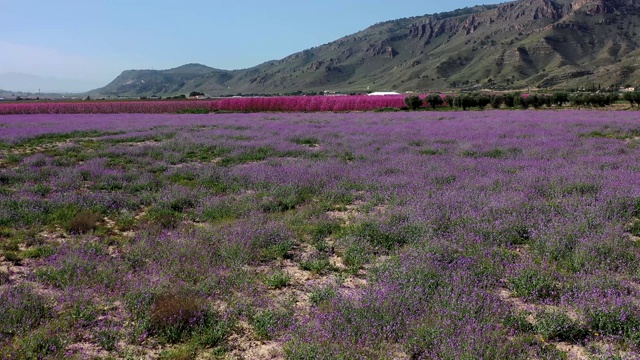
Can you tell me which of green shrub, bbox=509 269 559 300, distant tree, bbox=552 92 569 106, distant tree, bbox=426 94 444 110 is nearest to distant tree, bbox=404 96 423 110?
distant tree, bbox=426 94 444 110

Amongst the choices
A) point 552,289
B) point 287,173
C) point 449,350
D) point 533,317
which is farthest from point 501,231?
point 287,173

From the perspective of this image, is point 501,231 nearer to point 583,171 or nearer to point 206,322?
point 206,322

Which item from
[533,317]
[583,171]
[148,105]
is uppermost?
[148,105]

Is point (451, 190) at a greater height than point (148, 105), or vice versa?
point (148, 105)

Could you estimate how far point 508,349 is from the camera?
4.27 metres

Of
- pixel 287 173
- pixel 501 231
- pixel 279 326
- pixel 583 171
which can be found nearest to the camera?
pixel 279 326

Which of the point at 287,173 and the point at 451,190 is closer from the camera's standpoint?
the point at 451,190

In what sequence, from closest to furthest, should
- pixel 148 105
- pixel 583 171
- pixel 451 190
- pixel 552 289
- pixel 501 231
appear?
pixel 552 289, pixel 501 231, pixel 451 190, pixel 583 171, pixel 148 105

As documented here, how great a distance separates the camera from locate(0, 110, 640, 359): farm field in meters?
4.68

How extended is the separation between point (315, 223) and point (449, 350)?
5.13 metres

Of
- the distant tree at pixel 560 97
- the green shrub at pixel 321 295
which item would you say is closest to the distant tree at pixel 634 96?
the distant tree at pixel 560 97

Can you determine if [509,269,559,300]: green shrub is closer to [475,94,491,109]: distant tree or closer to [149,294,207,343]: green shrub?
[149,294,207,343]: green shrub

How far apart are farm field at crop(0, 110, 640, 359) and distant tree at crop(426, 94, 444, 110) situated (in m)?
44.0

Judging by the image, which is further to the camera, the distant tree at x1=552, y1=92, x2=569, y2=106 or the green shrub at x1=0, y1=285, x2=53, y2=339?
the distant tree at x1=552, y1=92, x2=569, y2=106
